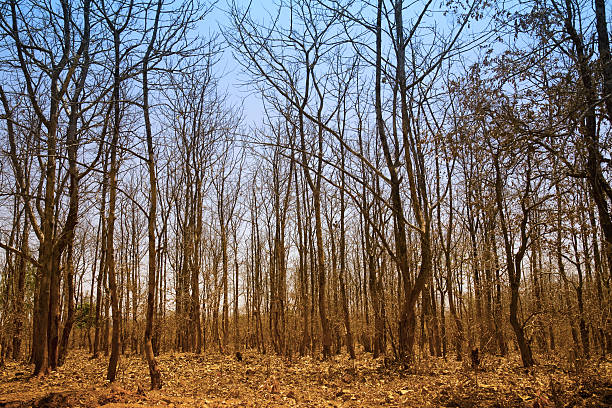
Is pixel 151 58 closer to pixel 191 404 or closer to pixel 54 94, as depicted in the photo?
pixel 54 94

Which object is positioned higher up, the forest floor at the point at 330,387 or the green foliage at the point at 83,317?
the green foliage at the point at 83,317

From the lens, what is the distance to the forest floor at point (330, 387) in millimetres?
6332

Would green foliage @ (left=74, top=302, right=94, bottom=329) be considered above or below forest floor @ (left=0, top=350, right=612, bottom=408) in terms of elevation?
above

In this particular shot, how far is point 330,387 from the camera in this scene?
7.98 metres

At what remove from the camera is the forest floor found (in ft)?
20.8

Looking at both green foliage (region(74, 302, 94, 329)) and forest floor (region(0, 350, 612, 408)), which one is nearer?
forest floor (region(0, 350, 612, 408))

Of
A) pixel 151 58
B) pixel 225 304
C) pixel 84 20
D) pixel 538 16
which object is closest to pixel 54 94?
pixel 84 20

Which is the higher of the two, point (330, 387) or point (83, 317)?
point (83, 317)

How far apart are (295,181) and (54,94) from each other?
9.13 meters

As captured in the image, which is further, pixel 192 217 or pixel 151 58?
pixel 192 217

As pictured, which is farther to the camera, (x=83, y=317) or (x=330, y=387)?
(x=83, y=317)

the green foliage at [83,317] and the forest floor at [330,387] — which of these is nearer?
the forest floor at [330,387]

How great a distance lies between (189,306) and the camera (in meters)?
15.6

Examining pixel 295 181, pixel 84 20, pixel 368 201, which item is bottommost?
pixel 368 201
